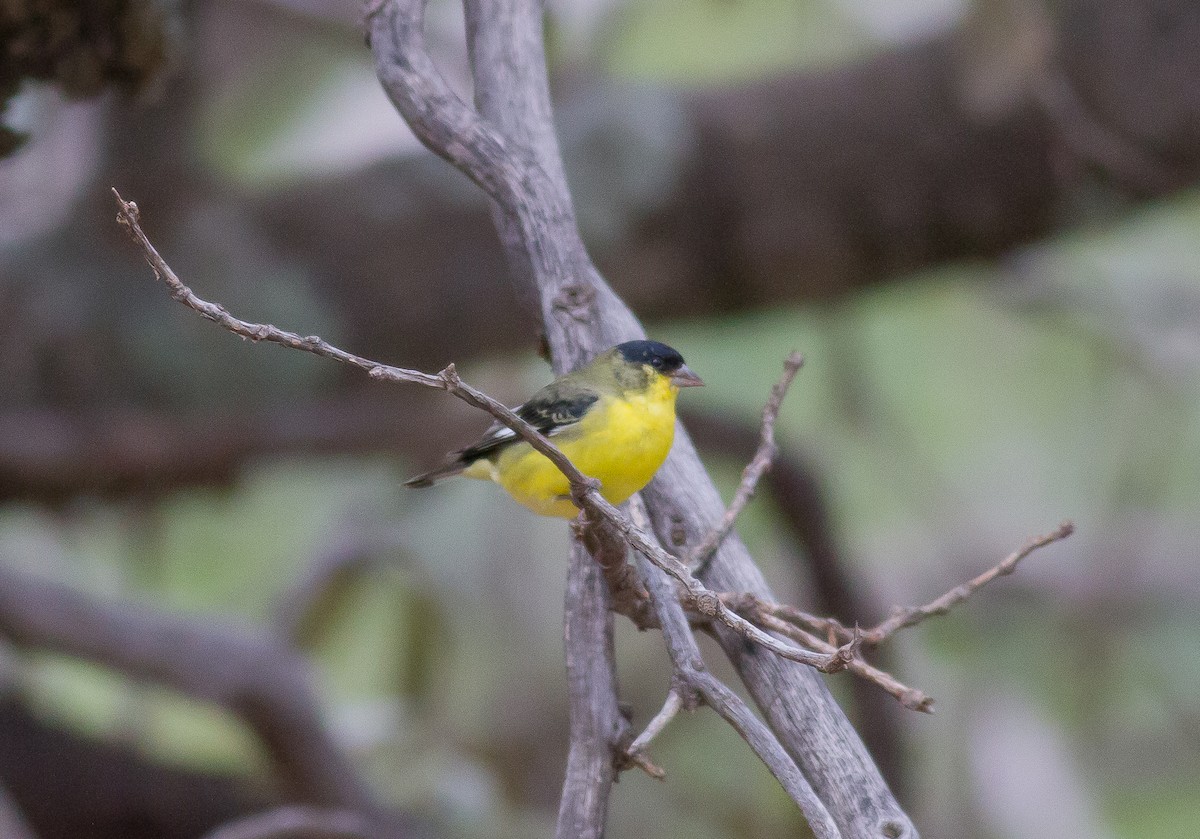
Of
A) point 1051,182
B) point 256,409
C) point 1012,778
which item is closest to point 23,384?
point 256,409

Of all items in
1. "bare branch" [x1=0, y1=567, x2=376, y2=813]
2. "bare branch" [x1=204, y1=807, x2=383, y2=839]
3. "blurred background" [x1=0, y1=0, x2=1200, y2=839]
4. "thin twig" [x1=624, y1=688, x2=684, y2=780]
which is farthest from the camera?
"blurred background" [x1=0, y1=0, x2=1200, y2=839]

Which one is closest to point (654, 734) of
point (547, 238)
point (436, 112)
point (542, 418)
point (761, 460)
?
point (761, 460)

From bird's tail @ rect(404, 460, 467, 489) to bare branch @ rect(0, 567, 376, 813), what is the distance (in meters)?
1.53

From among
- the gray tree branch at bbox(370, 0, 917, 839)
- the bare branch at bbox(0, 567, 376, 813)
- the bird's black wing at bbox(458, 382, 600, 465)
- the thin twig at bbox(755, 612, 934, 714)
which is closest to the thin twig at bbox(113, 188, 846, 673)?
the thin twig at bbox(755, 612, 934, 714)

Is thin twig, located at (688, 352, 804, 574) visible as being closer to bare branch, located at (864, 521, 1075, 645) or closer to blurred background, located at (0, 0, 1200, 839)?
bare branch, located at (864, 521, 1075, 645)

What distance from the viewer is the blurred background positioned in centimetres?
381

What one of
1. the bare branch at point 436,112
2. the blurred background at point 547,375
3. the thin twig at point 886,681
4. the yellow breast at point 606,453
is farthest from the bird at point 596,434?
the blurred background at point 547,375

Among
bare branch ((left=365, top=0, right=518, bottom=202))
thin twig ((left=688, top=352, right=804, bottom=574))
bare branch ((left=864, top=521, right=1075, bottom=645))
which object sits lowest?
bare branch ((left=864, top=521, right=1075, bottom=645))

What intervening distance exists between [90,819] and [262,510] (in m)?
3.28

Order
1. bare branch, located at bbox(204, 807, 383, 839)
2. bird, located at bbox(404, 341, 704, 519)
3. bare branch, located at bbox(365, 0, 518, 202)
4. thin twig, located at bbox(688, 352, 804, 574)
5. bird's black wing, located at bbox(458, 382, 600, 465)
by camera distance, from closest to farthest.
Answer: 1. thin twig, located at bbox(688, 352, 804, 574)
2. bare branch, located at bbox(365, 0, 518, 202)
3. bird, located at bbox(404, 341, 704, 519)
4. bird's black wing, located at bbox(458, 382, 600, 465)
5. bare branch, located at bbox(204, 807, 383, 839)

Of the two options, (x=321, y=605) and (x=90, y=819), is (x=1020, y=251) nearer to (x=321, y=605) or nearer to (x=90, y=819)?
(x=321, y=605)

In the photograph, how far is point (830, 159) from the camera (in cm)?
404

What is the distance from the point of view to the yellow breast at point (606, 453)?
6.34 feet

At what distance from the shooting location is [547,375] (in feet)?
19.8
